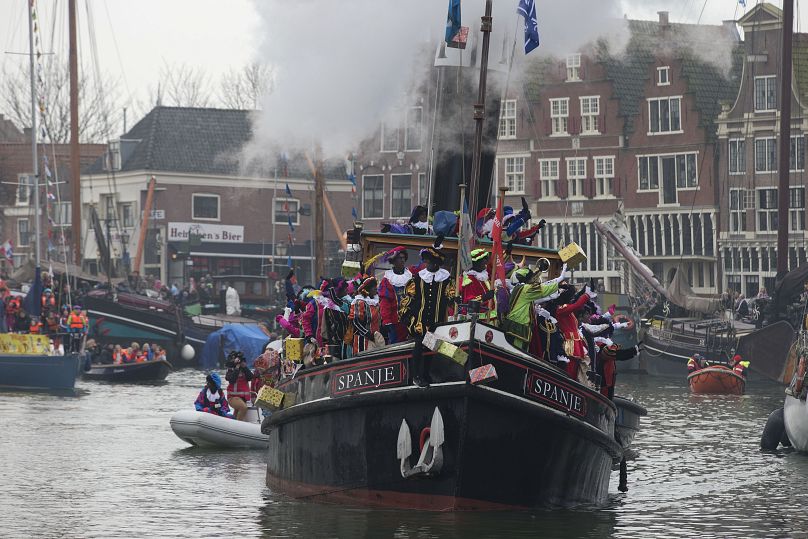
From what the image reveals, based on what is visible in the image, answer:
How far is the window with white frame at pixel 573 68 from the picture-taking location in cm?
6638

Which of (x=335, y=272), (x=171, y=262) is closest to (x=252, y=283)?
(x=335, y=272)

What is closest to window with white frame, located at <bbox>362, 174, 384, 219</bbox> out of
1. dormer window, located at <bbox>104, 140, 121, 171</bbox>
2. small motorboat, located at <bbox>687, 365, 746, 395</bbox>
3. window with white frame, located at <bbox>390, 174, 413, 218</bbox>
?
window with white frame, located at <bbox>390, 174, 413, 218</bbox>

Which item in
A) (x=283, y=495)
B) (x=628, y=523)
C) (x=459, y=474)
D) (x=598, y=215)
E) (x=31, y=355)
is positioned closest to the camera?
(x=459, y=474)

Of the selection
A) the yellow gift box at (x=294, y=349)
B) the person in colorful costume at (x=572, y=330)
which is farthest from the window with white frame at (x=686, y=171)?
the person in colorful costume at (x=572, y=330)

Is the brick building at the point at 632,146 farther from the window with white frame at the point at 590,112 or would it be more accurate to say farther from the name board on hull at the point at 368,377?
the name board on hull at the point at 368,377

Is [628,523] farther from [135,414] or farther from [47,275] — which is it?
[47,275]

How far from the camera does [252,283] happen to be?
67.0 metres

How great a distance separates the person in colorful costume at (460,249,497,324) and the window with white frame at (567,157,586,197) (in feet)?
165

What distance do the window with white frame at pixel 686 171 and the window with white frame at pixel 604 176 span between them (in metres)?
2.97

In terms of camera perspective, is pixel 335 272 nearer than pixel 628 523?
No

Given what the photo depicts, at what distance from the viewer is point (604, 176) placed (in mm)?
66562

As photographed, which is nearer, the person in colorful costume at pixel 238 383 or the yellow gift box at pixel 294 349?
the yellow gift box at pixel 294 349

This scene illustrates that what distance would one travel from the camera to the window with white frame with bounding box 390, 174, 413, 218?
7162 centimetres

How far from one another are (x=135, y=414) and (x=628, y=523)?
19401mm
